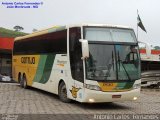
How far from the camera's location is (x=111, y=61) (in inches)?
588

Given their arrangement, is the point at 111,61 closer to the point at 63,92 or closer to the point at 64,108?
the point at 64,108

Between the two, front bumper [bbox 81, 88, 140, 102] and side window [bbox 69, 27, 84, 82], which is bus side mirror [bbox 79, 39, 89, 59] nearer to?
side window [bbox 69, 27, 84, 82]

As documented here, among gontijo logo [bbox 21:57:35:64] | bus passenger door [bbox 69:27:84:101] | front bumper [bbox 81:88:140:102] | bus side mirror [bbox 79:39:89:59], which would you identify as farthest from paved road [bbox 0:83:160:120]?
gontijo logo [bbox 21:57:35:64]

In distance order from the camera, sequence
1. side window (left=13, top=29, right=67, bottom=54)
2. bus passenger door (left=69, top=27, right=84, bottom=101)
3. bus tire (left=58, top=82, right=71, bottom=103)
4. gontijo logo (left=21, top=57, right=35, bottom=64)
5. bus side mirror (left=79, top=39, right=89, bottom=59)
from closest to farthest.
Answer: bus side mirror (left=79, top=39, right=89, bottom=59) → bus passenger door (left=69, top=27, right=84, bottom=101) → bus tire (left=58, top=82, right=71, bottom=103) → side window (left=13, top=29, right=67, bottom=54) → gontijo logo (left=21, top=57, right=35, bottom=64)

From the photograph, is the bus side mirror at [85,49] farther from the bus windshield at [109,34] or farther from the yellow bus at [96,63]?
the bus windshield at [109,34]

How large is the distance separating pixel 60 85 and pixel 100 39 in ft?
10.3

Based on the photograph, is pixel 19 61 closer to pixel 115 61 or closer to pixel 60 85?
pixel 60 85

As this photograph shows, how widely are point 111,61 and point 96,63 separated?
58cm

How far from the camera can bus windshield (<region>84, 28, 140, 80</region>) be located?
14672mm

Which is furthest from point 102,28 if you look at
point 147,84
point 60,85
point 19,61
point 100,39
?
point 147,84

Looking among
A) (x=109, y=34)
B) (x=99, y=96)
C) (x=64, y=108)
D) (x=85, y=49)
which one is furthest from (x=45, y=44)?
(x=99, y=96)

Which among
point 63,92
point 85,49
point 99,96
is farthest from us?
point 63,92

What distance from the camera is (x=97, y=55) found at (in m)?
14.9

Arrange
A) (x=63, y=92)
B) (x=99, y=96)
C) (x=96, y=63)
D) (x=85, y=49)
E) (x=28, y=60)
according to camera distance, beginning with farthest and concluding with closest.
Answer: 1. (x=28, y=60)
2. (x=63, y=92)
3. (x=96, y=63)
4. (x=99, y=96)
5. (x=85, y=49)
